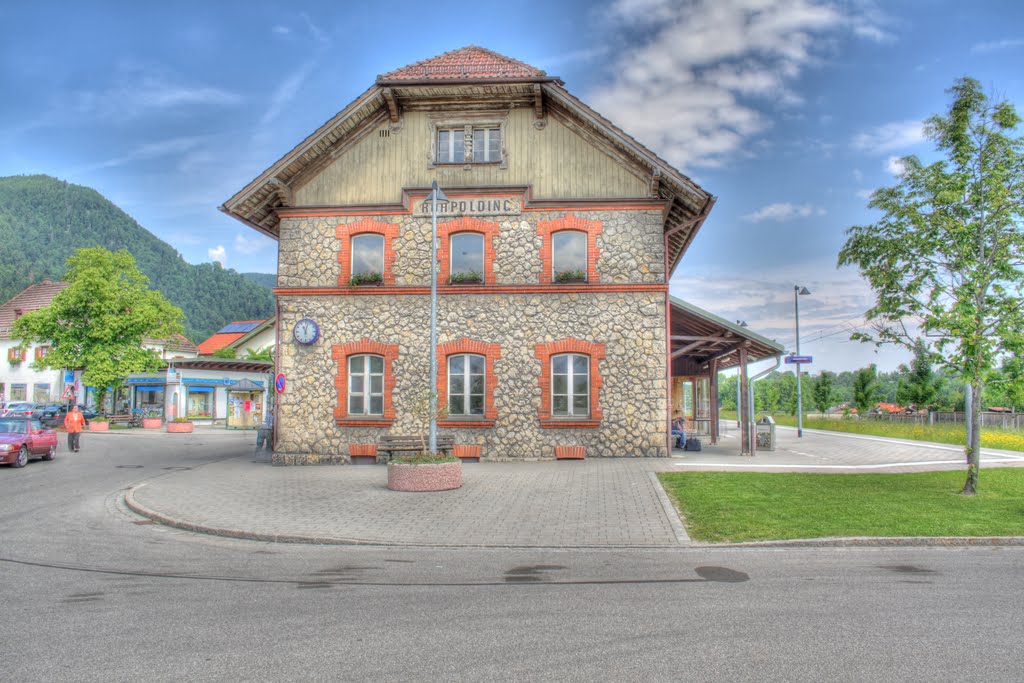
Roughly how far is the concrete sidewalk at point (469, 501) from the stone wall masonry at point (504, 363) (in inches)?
33.6

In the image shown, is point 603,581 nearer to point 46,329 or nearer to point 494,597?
point 494,597

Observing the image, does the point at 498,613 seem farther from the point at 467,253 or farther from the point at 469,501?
the point at 467,253

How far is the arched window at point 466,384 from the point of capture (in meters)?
18.5

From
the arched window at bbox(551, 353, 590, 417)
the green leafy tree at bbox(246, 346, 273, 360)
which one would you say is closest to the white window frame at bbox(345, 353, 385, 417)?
the arched window at bbox(551, 353, 590, 417)

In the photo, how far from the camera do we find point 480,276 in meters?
18.6

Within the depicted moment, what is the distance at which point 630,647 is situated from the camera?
512 centimetres

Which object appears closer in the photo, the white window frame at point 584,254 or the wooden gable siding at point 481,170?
the white window frame at point 584,254

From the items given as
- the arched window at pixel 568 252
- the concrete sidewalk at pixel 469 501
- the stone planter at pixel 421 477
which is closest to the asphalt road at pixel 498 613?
the concrete sidewalk at pixel 469 501

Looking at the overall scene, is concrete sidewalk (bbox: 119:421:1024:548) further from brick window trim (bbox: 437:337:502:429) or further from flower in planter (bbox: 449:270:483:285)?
flower in planter (bbox: 449:270:483:285)

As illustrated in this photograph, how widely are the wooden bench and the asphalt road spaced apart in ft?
24.2

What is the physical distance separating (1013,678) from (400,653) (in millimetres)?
4128

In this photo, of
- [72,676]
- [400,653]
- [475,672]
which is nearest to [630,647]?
[475,672]

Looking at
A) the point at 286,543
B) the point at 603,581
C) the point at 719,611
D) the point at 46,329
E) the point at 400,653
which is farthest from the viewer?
the point at 46,329

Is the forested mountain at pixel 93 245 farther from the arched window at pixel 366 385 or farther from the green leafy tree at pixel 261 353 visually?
the arched window at pixel 366 385
